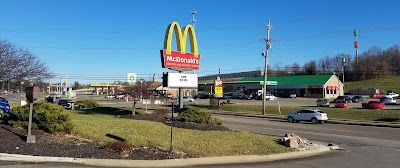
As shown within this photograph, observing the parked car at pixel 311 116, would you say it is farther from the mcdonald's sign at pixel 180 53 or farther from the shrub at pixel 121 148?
the shrub at pixel 121 148

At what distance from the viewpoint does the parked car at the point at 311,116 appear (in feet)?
119

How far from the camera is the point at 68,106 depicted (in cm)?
4988

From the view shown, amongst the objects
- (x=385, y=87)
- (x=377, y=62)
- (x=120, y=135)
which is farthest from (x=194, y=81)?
(x=377, y=62)

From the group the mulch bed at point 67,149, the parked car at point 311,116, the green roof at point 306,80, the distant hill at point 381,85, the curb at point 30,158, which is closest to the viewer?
the curb at point 30,158

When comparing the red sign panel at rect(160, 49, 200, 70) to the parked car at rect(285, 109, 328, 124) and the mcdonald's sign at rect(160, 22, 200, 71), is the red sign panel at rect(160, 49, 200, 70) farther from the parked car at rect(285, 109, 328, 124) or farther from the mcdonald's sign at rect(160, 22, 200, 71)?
the parked car at rect(285, 109, 328, 124)

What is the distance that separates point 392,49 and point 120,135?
18224 centimetres

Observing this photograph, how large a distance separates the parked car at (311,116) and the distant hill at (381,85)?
320ft

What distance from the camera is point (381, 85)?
134500 millimetres

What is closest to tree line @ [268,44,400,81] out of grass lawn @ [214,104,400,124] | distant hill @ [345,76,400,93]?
distant hill @ [345,76,400,93]

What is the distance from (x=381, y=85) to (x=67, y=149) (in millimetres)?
141015

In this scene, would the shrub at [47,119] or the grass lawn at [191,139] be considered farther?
the shrub at [47,119]

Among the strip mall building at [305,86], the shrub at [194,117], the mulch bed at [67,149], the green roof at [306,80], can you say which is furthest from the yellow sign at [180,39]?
the green roof at [306,80]

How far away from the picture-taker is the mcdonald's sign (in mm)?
28016

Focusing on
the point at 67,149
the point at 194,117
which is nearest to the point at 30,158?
the point at 67,149
